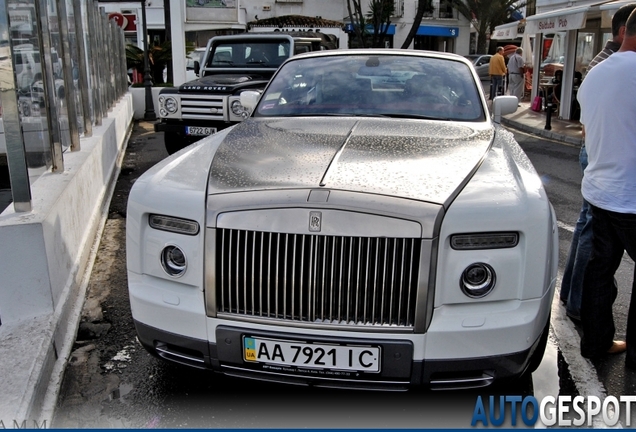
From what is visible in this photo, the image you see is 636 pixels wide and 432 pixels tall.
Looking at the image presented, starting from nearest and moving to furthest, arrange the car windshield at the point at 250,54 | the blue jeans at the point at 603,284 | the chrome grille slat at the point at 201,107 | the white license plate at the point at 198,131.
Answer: the blue jeans at the point at 603,284, the chrome grille slat at the point at 201,107, the white license plate at the point at 198,131, the car windshield at the point at 250,54

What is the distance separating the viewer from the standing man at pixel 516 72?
20.2 m

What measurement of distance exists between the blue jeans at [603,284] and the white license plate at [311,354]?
5.40 ft

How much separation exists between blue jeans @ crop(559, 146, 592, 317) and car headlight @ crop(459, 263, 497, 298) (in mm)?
1486

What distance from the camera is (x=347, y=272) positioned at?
2805 mm

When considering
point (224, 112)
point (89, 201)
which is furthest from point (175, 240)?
point (224, 112)

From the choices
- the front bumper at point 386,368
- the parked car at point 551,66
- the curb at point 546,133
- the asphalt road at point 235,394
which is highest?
the parked car at point 551,66

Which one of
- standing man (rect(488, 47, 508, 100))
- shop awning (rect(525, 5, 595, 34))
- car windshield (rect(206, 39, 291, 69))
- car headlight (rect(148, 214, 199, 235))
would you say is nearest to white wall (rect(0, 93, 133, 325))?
car headlight (rect(148, 214, 199, 235))

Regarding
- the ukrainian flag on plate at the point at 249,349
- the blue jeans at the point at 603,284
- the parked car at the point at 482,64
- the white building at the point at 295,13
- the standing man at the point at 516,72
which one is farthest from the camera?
the parked car at the point at 482,64

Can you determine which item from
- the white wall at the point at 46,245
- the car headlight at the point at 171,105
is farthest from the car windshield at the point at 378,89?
the car headlight at the point at 171,105

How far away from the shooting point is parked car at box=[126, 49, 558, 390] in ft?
9.16

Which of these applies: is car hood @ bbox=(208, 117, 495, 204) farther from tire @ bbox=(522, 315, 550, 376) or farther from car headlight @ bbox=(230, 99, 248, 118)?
car headlight @ bbox=(230, 99, 248, 118)

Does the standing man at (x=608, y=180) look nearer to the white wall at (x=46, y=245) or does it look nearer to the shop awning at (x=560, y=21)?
the white wall at (x=46, y=245)

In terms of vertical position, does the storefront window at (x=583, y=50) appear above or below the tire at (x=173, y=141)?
above

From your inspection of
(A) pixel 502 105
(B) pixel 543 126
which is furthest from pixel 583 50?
(A) pixel 502 105
